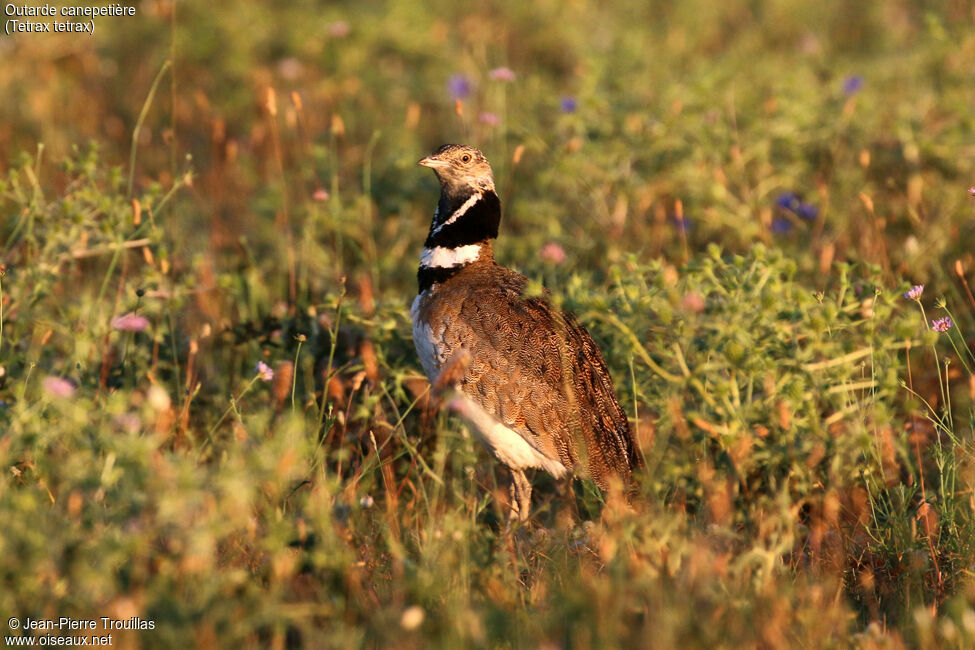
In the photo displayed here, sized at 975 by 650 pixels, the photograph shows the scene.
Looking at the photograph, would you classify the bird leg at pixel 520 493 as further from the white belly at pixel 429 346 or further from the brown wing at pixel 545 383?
the white belly at pixel 429 346

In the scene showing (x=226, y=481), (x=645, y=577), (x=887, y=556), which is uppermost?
(x=226, y=481)

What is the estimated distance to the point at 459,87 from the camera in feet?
25.3

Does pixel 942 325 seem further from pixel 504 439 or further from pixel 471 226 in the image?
pixel 471 226

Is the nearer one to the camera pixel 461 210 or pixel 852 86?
pixel 461 210

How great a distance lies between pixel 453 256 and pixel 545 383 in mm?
837

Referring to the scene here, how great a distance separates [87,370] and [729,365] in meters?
2.83

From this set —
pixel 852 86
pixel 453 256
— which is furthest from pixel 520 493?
pixel 852 86

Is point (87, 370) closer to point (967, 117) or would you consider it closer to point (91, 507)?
point (91, 507)

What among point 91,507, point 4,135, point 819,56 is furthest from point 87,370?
point 819,56

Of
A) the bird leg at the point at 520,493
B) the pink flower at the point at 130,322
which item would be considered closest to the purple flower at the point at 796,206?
the bird leg at the point at 520,493

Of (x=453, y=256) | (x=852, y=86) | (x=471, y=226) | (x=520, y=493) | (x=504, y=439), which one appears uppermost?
(x=852, y=86)

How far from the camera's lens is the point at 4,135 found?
26.5 feet

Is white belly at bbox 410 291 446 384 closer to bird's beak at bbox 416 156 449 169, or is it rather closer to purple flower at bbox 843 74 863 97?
bird's beak at bbox 416 156 449 169

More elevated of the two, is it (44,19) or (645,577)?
(44,19)
